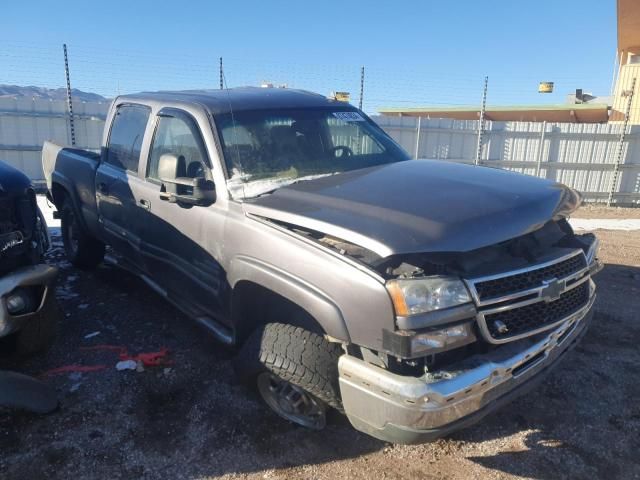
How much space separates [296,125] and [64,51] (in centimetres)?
734

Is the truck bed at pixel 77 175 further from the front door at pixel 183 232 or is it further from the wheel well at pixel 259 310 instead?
the wheel well at pixel 259 310

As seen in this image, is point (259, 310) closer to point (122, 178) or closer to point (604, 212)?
point (122, 178)

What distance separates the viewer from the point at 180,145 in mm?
3602

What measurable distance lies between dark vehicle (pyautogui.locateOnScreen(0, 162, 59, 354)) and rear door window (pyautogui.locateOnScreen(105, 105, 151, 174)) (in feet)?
3.10

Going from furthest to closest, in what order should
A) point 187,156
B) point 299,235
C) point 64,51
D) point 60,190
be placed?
point 64,51
point 60,190
point 187,156
point 299,235

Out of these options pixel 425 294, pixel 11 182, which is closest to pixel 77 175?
pixel 11 182

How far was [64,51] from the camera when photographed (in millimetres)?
8914

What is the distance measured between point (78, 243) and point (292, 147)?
3240 millimetres

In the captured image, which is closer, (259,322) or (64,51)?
(259,322)

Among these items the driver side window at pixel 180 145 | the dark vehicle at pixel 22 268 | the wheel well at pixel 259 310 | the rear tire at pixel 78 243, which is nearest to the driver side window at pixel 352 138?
the driver side window at pixel 180 145

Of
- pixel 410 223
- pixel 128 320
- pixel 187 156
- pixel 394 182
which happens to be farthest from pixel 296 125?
pixel 128 320

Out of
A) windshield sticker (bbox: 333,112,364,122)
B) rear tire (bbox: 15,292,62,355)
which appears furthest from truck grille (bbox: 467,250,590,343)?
rear tire (bbox: 15,292,62,355)

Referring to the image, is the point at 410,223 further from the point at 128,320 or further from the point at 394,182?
the point at 128,320

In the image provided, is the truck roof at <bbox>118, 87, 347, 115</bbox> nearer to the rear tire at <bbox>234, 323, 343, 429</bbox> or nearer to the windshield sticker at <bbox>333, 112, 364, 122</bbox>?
the windshield sticker at <bbox>333, 112, 364, 122</bbox>
